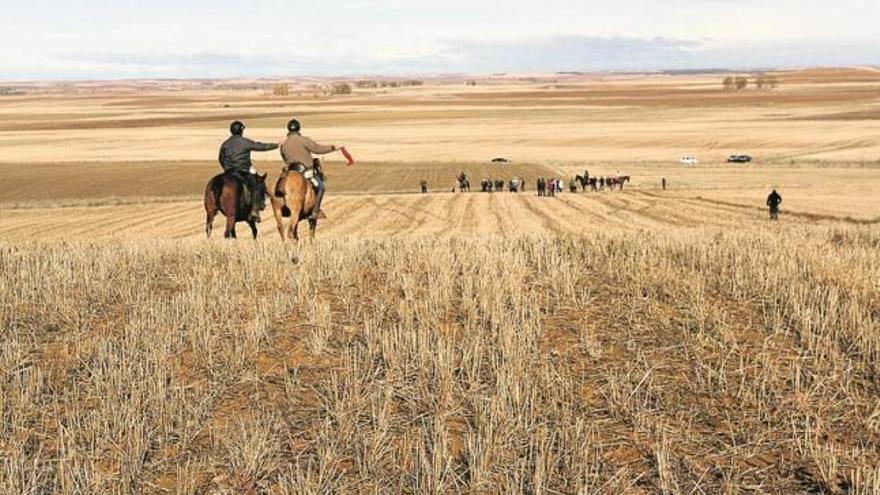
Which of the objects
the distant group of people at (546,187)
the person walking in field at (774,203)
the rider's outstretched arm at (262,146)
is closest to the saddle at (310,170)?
the rider's outstretched arm at (262,146)

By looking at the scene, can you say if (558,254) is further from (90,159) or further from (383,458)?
(90,159)

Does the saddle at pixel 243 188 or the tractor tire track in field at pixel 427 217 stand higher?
the saddle at pixel 243 188

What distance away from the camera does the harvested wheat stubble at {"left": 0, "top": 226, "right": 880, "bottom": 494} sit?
17.6 ft

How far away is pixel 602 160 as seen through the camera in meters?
83.2

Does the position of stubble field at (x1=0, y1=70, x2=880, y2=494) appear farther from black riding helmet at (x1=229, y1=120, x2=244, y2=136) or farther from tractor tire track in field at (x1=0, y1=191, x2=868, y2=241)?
tractor tire track in field at (x1=0, y1=191, x2=868, y2=241)

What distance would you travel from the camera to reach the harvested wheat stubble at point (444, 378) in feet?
17.6

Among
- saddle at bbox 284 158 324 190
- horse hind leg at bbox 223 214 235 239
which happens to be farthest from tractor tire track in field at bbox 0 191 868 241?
saddle at bbox 284 158 324 190

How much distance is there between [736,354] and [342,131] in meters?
120

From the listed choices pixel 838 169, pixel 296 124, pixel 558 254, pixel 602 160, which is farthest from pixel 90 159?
pixel 558 254

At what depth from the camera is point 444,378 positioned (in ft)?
21.8

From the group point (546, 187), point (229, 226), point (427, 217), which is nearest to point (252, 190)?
point (229, 226)

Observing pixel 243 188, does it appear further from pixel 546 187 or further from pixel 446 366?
pixel 546 187

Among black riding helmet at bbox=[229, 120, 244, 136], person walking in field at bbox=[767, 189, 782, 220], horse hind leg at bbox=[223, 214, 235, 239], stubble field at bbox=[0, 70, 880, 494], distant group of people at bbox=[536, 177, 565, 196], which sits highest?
black riding helmet at bbox=[229, 120, 244, 136]

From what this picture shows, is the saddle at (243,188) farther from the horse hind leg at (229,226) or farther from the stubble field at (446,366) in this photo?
the stubble field at (446,366)
